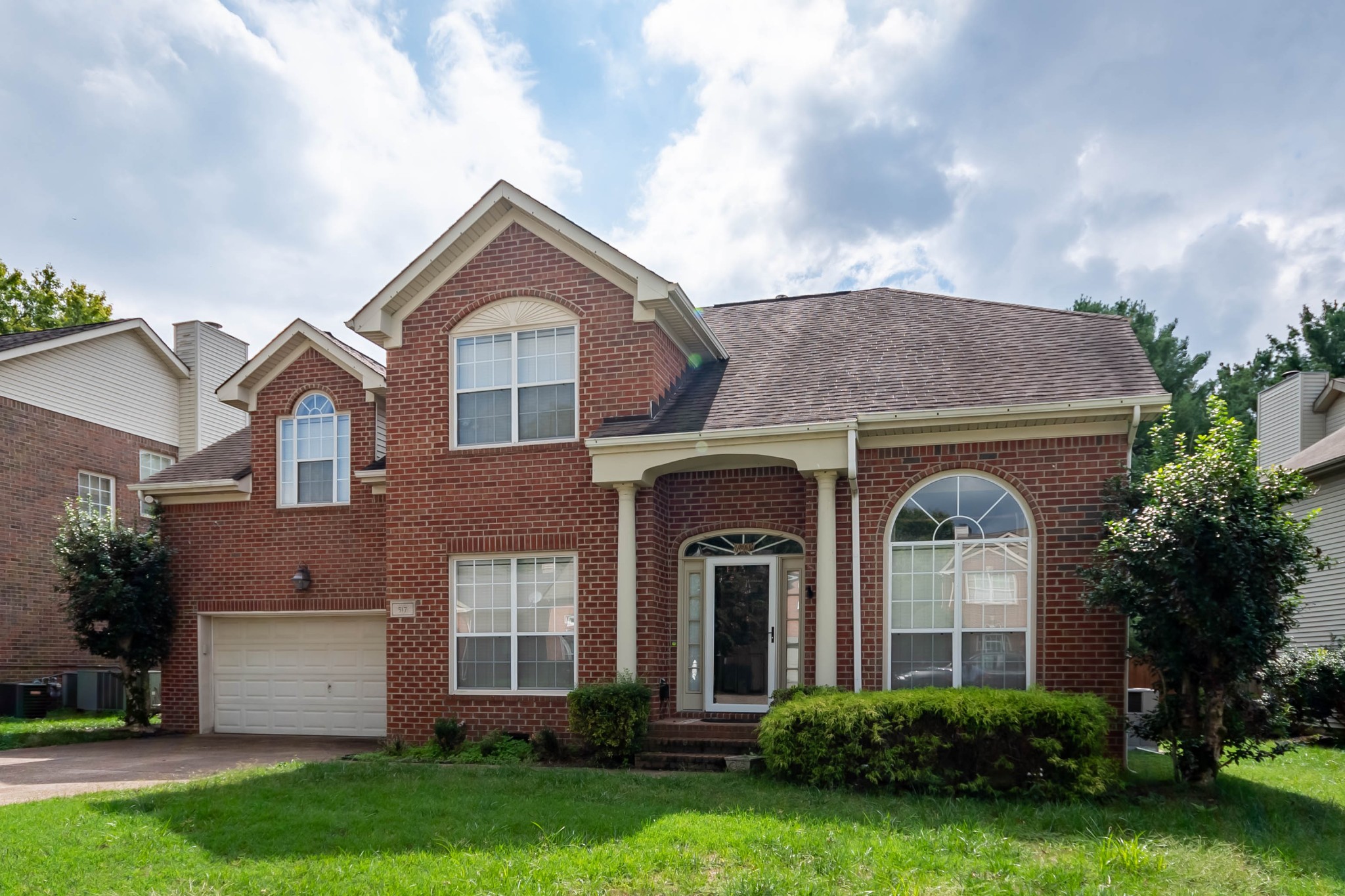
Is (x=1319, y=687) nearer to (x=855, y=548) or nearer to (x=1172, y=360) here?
(x=855, y=548)

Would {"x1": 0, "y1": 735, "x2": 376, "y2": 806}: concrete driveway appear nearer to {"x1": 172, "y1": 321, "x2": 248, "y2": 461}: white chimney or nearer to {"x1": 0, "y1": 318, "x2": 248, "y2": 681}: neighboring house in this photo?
{"x1": 0, "y1": 318, "x2": 248, "y2": 681}: neighboring house

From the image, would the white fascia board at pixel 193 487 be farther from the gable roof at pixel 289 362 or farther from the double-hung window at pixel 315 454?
the gable roof at pixel 289 362

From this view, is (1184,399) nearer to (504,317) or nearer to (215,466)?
(504,317)

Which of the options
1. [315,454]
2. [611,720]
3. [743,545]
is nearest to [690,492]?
[743,545]

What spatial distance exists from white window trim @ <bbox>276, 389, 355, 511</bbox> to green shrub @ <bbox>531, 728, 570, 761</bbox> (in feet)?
18.0

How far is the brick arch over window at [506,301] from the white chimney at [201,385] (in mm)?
11925

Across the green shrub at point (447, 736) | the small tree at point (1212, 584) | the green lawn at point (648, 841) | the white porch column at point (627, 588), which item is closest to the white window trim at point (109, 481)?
the green shrub at point (447, 736)

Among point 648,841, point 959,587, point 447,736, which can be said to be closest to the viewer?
point 648,841

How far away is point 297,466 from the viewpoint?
51.9 ft

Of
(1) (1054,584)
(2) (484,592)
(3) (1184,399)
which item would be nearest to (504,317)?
(2) (484,592)

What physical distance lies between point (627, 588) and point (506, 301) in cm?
423

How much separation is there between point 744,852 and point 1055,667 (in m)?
5.26

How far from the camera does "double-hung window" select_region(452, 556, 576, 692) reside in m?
12.6

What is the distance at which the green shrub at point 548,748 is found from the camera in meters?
11.9
